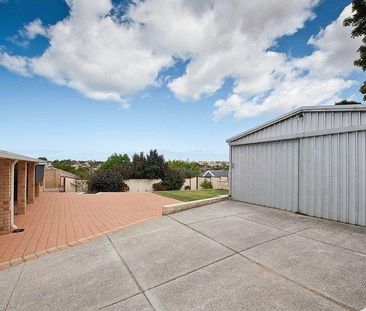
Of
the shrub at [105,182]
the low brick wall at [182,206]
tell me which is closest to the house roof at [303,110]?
the low brick wall at [182,206]

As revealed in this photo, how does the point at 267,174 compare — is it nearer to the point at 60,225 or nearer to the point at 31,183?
the point at 60,225

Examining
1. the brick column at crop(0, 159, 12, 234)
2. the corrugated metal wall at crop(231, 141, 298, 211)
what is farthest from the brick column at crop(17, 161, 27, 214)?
the corrugated metal wall at crop(231, 141, 298, 211)

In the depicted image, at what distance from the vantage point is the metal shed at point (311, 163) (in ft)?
18.2

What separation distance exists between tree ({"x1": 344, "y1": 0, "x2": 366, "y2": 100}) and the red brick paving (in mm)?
12729

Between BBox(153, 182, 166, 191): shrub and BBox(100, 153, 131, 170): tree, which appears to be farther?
BBox(100, 153, 131, 170): tree

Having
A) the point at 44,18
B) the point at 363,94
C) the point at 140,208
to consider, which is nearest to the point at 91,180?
the point at 140,208

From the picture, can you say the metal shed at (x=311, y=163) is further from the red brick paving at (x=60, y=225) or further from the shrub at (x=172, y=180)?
the shrub at (x=172, y=180)

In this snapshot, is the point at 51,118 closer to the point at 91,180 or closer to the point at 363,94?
the point at 91,180

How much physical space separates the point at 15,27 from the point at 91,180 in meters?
11.6

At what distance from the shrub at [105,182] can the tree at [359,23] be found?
17.1m

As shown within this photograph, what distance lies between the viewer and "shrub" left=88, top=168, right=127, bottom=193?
18328 millimetres

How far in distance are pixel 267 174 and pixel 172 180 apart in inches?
539

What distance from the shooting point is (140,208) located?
9445mm

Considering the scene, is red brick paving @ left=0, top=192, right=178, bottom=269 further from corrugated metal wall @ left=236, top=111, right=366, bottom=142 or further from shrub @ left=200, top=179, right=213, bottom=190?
shrub @ left=200, top=179, right=213, bottom=190
